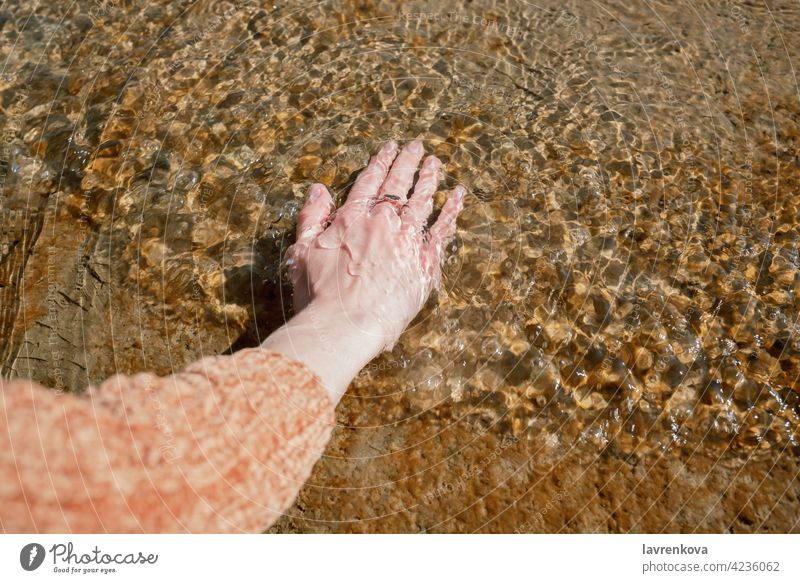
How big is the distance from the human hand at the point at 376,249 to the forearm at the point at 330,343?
0.01 metres

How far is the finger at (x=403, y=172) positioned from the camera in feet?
9.49

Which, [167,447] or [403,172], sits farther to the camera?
[403,172]

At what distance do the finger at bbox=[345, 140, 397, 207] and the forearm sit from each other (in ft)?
1.88

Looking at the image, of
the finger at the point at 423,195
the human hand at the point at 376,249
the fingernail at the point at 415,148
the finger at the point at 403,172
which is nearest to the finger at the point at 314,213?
the human hand at the point at 376,249

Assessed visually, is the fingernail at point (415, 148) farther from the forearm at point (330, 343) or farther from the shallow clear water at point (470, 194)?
the forearm at point (330, 343)

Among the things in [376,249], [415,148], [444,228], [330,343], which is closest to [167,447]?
[330,343]

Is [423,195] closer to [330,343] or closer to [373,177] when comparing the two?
[373,177]

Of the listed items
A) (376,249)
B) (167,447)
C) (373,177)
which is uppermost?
(373,177)

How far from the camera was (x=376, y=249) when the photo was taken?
8.93 ft

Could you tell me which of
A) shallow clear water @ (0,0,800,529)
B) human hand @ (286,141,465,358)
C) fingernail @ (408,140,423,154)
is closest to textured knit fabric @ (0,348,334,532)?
shallow clear water @ (0,0,800,529)

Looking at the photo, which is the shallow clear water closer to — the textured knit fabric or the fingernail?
the fingernail

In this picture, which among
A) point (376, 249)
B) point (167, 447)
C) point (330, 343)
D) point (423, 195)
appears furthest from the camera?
point (423, 195)

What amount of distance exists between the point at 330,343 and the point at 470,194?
993mm

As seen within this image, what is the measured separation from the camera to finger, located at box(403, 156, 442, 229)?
2.82 metres
